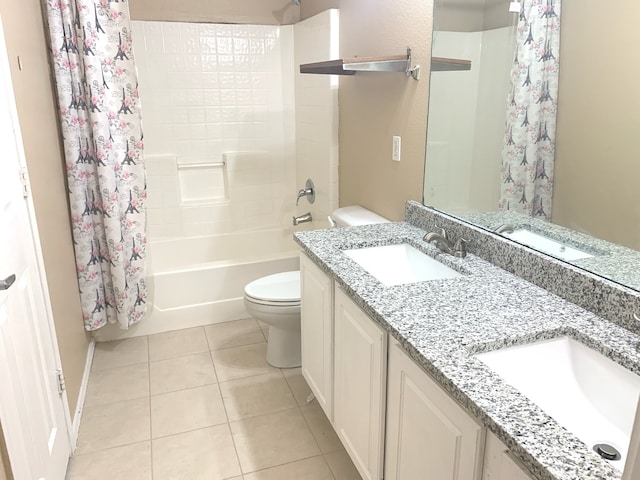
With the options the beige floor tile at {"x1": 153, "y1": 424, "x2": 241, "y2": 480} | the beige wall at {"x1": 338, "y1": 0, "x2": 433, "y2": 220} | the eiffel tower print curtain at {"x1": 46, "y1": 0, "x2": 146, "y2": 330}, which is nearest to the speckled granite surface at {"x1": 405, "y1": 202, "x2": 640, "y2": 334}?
the beige wall at {"x1": 338, "y1": 0, "x2": 433, "y2": 220}

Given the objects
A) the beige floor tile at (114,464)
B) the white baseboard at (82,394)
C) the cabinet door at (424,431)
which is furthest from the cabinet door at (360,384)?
the white baseboard at (82,394)

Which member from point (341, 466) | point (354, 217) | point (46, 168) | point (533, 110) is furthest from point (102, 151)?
point (533, 110)

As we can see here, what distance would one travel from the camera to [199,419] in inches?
87.1

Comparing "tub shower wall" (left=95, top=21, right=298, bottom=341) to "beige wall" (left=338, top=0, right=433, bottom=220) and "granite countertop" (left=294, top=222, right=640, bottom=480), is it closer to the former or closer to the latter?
"beige wall" (left=338, top=0, right=433, bottom=220)

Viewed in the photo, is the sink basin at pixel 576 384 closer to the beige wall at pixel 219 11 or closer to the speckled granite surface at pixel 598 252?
the speckled granite surface at pixel 598 252

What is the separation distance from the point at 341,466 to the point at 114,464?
902 mm

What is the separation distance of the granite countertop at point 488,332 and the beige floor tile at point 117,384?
1256mm

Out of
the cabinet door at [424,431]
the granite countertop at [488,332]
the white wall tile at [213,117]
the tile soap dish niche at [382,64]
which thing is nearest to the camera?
the granite countertop at [488,332]

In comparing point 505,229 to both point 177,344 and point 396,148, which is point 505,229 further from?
point 177,344

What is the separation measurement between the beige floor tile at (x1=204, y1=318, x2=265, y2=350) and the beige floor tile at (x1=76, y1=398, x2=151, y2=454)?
1.99 ft

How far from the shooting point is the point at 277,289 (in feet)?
8.45

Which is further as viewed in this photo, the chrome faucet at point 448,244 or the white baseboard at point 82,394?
the white baseboard at point 82,394

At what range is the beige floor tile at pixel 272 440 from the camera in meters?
1.97

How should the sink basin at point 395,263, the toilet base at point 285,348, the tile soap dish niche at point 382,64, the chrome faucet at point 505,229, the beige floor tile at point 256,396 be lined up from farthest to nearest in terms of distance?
the toilet base at point 285,348 < the beige floor tile at point 256,396 < the tile soap dish niche at point 382,64 < the sink basin at point 395,263 < the chrome faucet at point 505,229
